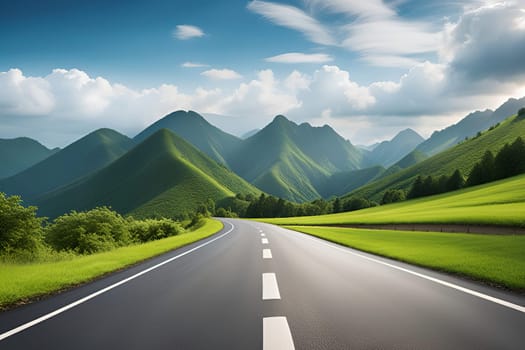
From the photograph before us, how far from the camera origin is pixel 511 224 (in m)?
20.5

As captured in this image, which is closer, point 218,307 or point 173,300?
point 218,307

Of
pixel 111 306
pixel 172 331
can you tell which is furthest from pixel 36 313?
pixel 172 331

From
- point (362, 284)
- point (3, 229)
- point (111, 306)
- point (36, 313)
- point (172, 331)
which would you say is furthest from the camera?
point (3, 229)

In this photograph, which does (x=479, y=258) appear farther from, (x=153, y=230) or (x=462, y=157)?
(x=462, y=157)

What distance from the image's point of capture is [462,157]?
145 metres

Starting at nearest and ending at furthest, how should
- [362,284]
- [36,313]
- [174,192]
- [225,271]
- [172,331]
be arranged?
[172,331], [36,313], [362,284], [225,271], [174,192]

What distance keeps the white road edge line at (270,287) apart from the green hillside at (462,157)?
5392 inches

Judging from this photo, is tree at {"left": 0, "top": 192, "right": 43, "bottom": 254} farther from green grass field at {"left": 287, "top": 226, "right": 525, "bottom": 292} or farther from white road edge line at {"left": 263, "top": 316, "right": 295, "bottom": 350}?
white road edge line at {"left": 263, "top": 316, "right": 295, "bottom": 350}

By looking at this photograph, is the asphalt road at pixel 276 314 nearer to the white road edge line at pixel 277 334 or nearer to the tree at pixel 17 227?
the white road edge line at pixel 277 334

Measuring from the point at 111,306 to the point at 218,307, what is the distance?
6.79 feet

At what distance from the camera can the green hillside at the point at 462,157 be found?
136 meters

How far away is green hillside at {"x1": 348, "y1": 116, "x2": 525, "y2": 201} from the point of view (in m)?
136

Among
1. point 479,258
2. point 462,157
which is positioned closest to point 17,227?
point 479,258

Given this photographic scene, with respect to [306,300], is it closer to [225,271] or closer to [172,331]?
[172,331]
